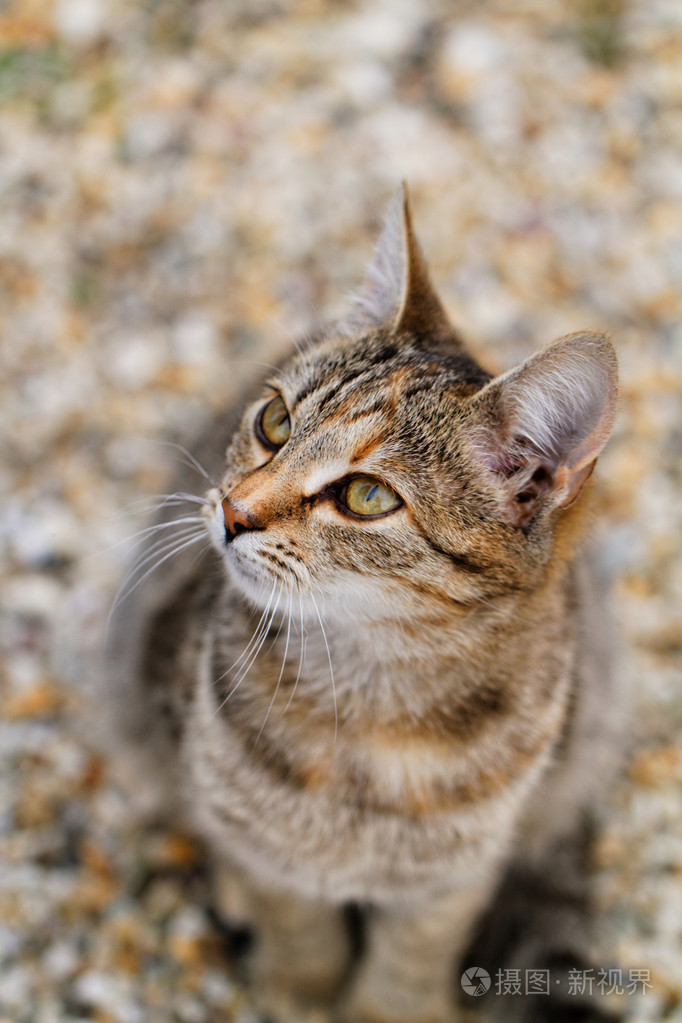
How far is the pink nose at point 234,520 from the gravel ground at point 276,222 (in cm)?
126

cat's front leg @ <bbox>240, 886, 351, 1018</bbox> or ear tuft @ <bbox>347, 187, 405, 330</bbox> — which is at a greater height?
ear tuft @ <bbox>347, 187, 405, 330</bbox>

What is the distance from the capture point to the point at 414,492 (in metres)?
1.33

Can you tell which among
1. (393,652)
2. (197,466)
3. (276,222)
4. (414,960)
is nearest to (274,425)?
(197,466)

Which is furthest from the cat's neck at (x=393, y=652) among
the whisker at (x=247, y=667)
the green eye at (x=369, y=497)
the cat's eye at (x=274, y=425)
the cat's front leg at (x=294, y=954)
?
the cat's front leg at (x=294, y=954)

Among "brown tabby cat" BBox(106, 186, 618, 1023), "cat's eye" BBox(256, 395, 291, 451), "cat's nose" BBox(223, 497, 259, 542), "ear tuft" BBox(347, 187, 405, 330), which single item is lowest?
"brown tabby cat" BBox(106, 186, 618, 1023)

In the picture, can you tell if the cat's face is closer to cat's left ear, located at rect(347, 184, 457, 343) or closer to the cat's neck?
the cat's neck

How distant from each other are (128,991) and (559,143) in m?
2.87

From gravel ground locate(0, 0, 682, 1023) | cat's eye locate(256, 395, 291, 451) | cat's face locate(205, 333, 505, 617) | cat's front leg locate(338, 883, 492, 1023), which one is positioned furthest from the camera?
gravel ground locate(0, 0, 682, 1023)

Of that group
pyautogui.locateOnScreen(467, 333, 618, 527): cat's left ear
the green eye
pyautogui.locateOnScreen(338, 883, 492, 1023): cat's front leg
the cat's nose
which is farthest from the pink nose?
pyautogui.locateOnScreen(338, 883, 492, 1023): cat's front leg

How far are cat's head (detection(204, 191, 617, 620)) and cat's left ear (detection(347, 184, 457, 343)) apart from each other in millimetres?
205

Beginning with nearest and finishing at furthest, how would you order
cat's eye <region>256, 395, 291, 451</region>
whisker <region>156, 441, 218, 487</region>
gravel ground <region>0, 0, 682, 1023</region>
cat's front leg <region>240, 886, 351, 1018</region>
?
cat's eye <region>256, 395, 291, 451</region>
whisker <region>156, 441, 218, 487</region>
cat's front leg <region>240, 886, 351, 1018</region>
gravel ground <region>0, 0, 682, 1023</region>

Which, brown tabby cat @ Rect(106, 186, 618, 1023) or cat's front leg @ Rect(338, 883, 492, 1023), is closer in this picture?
brown tabby cat @ Rect(106, 186, 618, 1023)

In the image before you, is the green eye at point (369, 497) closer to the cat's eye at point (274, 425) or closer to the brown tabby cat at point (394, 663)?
the brown tabby cat at point (394, 663)

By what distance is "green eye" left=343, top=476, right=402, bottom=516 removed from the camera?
52.6 inches
